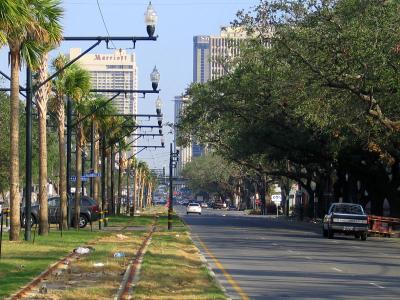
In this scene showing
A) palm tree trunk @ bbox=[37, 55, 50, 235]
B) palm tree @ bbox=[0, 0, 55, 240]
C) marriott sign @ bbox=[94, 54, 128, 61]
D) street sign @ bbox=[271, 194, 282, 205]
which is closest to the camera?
palm tree @ bbox=[0, 0, 55, 240]

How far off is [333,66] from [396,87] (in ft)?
9.45

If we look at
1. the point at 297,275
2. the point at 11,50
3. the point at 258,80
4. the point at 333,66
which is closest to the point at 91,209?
the point at 258,80

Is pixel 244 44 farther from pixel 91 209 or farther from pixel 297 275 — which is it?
pixel 297 275

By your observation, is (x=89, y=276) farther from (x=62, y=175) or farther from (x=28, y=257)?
(x=62, y=175)

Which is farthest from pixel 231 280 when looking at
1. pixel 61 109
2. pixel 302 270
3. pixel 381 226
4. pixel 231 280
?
pixel 381 226

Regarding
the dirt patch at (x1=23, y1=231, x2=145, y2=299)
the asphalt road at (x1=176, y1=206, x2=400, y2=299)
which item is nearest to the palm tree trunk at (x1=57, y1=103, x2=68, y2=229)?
the asphalt road at (x1=176, y1=206, x2=400, y2=299)

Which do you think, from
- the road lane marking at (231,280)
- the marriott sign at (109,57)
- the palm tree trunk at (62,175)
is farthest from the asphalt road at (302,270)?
the marriott sign at (109,57)

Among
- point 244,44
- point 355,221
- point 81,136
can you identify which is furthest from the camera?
point 244,44

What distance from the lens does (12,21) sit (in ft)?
71.3

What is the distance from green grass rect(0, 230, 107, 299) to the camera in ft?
62.7

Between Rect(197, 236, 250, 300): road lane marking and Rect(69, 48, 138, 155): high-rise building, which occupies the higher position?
Rect(69, 48, 138, 155): high-rise building

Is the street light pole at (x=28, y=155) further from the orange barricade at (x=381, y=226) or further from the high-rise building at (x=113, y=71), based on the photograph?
the high-rise building at (x=113, y=71)

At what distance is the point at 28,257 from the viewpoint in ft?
84.1

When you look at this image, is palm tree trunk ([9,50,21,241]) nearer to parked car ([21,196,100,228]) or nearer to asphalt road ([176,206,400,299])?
asphalt road ([176,206,400,299])
